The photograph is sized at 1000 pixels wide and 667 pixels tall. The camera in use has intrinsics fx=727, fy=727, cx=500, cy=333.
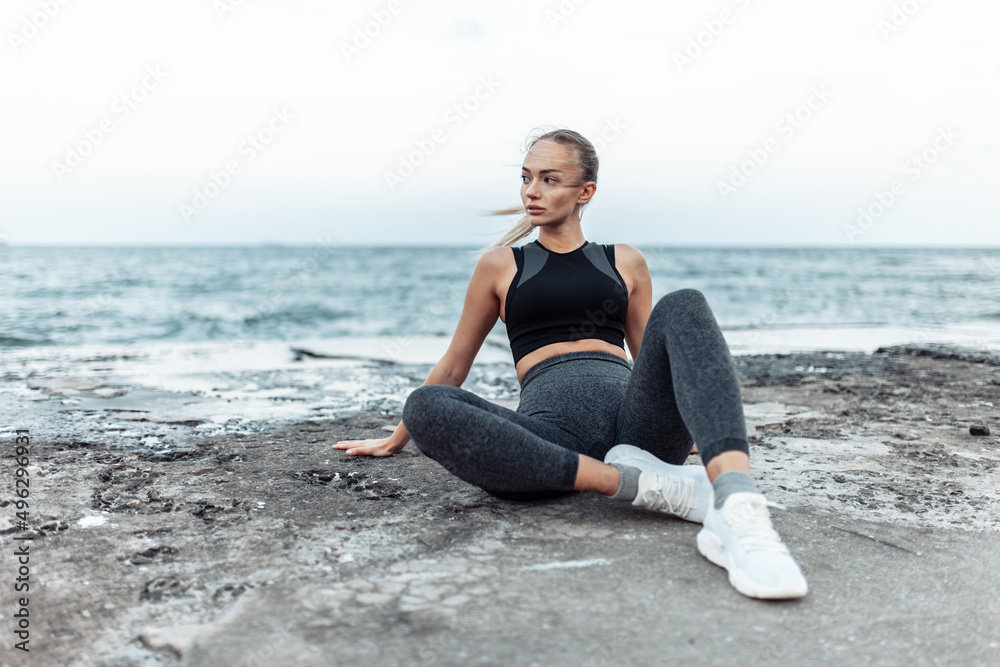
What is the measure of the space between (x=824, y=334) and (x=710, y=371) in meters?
9.09

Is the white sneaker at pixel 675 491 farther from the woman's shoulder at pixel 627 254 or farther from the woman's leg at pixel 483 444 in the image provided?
the woman's shoulder at pixel 627 254

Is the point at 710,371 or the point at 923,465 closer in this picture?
the point at 710,371

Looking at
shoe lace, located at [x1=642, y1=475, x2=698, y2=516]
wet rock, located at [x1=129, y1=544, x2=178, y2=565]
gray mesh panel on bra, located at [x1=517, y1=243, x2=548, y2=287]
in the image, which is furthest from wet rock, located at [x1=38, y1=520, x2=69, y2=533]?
shoe lace, located at [x1=642, y1=475, x2=698, y2=516]

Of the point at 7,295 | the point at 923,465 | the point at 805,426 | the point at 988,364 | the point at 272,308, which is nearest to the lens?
the point at 923,465

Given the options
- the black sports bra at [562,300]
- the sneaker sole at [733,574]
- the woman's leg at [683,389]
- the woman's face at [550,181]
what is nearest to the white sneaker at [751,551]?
the sneaker sole at [733,574]

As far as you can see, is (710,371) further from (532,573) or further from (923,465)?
(923,465)

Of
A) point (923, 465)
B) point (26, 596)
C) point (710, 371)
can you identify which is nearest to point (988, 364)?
point (923, 465)

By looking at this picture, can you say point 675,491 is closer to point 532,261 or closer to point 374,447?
point 532,261

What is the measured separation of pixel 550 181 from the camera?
2822 mm

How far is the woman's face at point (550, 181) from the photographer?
111 inches

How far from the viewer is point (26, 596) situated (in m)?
1.80

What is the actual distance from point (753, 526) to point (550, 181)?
1.53 metres

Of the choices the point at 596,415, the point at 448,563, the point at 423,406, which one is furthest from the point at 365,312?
the point at 448,563

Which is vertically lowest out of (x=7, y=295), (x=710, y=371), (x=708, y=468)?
(x=7, y=295)
